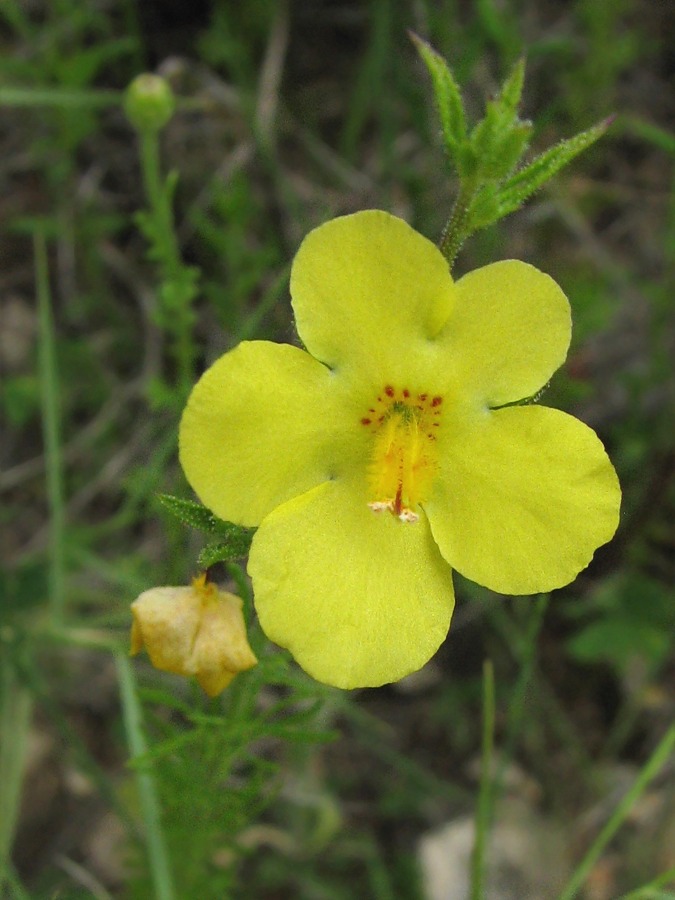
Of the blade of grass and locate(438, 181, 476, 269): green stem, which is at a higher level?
locate(438, 181, 476, 269): green stem

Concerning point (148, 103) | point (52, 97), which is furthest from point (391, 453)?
point (52, 97)

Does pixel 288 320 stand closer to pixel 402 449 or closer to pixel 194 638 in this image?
pixel 402 449

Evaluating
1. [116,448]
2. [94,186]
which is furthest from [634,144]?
[116,448]

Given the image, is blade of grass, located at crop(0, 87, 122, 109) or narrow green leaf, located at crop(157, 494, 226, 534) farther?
blade of grass, located at crop(0, 87, 122, 109)

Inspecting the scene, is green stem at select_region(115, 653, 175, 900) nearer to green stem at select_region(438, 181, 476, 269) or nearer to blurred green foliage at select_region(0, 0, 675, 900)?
blurred green foliage at select_region(0, 0, 675, 900)

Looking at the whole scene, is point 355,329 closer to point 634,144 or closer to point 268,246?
point 268,246

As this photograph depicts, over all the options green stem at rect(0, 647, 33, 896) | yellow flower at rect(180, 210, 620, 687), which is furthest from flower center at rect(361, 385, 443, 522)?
green stem at rect(0, 647, 33, 896)

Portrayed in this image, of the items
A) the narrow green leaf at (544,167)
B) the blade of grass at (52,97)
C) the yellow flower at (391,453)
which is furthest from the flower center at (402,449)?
the blade of grass at (52,97)

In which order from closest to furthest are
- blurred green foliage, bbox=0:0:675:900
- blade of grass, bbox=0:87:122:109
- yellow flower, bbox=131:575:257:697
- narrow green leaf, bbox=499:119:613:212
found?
narrow green leaf, bbox=499:119:613:212
yellow flower, bbox=131:575:257:697
blade of grass, bbox=0:87:122:109
blurred green foliage, bbox=0:0:675:900
